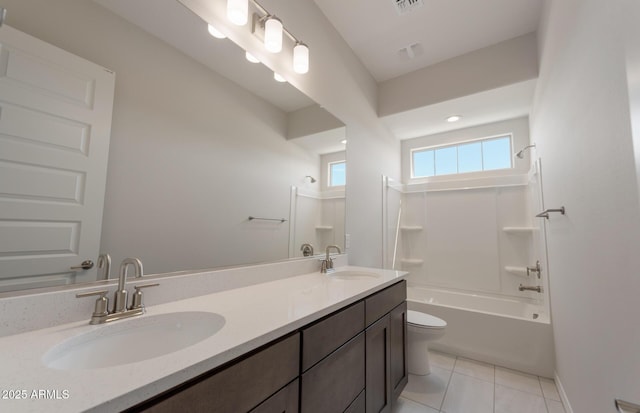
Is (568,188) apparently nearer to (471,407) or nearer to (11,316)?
(471,407)

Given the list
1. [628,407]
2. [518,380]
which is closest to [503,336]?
[518,380]

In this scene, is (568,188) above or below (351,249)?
above

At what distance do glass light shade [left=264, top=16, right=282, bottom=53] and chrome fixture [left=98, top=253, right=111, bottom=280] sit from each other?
52.0 inches

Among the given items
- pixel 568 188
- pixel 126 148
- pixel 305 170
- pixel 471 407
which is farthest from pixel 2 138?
pixel 471 407

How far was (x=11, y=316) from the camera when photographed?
2.36ft

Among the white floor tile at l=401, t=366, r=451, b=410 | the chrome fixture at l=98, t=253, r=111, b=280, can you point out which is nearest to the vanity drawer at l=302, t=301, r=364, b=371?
the chrome fixture at l=98, t=253, r=111, b=280

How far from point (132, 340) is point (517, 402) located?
92.1 inches

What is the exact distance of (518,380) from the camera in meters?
2.05

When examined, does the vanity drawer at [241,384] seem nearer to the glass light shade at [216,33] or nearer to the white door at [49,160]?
the white door at [49,160]

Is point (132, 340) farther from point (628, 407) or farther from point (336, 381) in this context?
point (628, 407)

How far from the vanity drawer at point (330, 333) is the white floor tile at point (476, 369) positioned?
1.54 meters

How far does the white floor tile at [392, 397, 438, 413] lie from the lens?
169 centimetres

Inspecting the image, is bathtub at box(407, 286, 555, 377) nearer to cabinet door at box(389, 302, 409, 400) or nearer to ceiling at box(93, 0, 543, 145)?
cabinet door at box(389, 302, 409, 400)

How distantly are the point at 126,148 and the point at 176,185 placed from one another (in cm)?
23
